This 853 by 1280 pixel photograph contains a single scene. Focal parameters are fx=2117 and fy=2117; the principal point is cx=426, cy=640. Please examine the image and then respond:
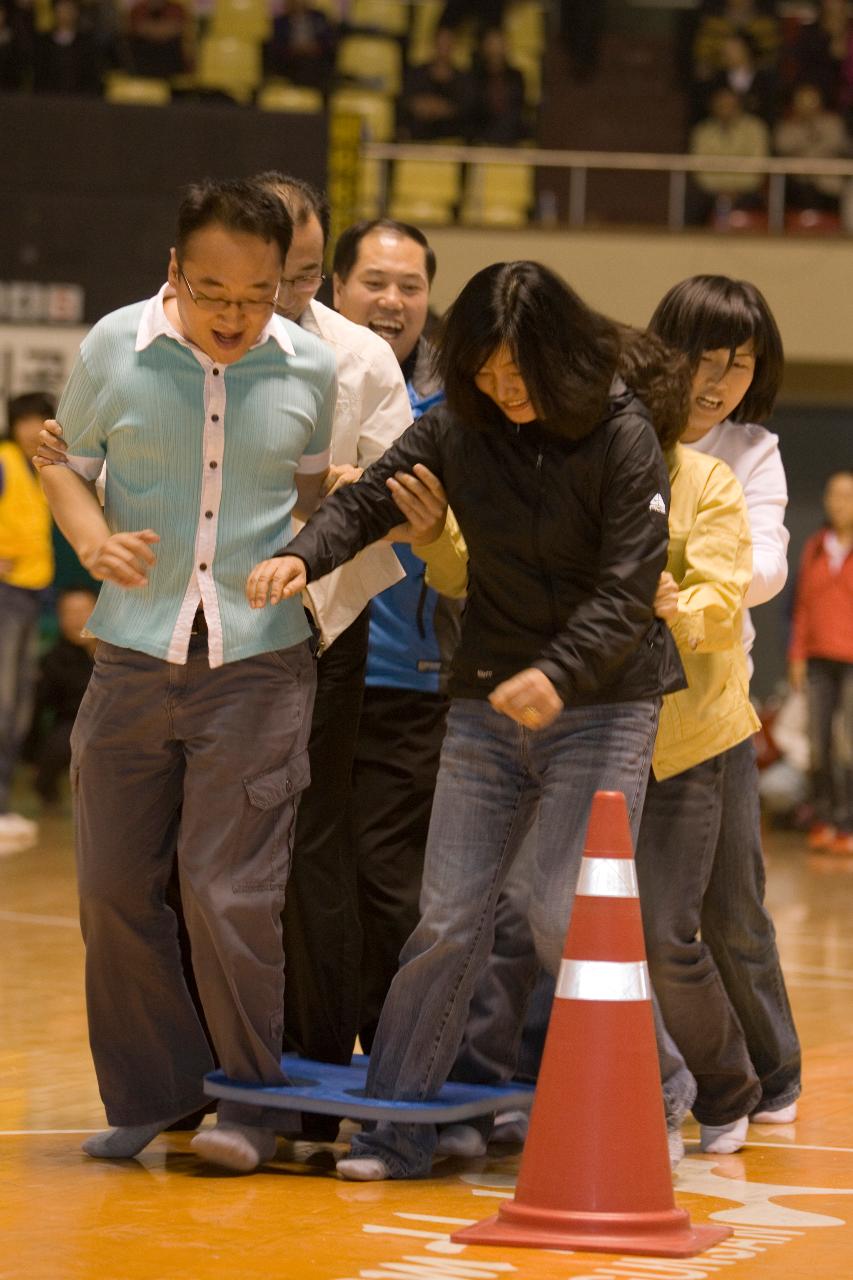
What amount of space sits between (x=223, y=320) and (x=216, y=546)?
1.40 ft

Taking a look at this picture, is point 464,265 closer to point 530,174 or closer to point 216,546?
point 530,174

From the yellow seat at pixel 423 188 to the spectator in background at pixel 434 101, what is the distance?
127 cm

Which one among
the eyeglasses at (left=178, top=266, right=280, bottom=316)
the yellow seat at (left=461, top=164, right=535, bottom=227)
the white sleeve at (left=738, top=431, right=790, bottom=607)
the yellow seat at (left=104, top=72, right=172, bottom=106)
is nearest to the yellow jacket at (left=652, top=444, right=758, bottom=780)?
the white sleeve at (left=738, top=431, right=790, bottom=607)

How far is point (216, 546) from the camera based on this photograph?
4.03m

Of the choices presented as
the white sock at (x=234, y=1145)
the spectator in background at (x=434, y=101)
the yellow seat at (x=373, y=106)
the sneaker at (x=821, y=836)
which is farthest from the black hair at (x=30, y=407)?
the white sock at (x=234, y=1145)

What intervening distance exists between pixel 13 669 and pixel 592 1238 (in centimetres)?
729

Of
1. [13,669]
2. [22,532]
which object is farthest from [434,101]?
[13,669]

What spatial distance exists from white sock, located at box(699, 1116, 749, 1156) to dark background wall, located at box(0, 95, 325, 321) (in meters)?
8.01

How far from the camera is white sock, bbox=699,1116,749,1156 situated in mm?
4484

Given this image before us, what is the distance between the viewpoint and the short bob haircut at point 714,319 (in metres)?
4.54

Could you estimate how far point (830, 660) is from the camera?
11180 millimetres

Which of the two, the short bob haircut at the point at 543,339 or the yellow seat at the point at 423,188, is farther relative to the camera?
the yellow seat at the point at 423,188

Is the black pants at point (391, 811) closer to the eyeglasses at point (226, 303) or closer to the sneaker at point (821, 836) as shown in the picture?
the eyeglasses at point (226, 303)

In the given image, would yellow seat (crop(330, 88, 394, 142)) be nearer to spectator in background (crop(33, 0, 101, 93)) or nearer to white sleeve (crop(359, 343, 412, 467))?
spectator in background (crop(33, 0, 101, 93))
